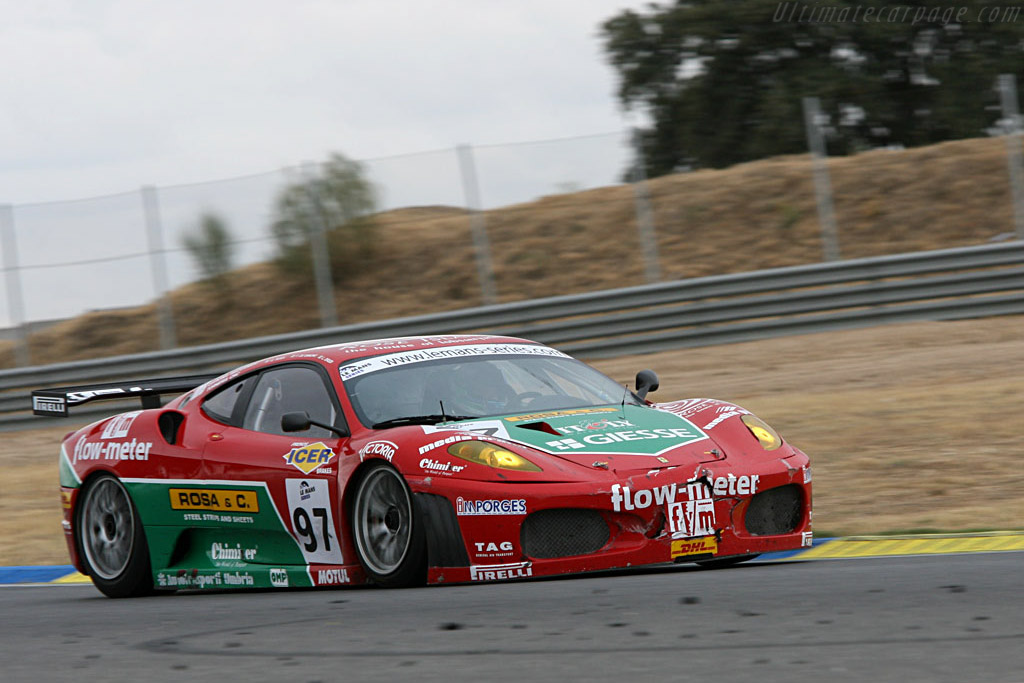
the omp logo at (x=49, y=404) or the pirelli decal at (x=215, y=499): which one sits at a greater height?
the omp logo at (x=49, y=404)

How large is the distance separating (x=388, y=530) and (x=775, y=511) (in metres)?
1.67

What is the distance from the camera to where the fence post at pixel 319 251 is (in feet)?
54.4

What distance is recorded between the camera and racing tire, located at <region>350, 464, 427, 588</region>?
5777 millimetres

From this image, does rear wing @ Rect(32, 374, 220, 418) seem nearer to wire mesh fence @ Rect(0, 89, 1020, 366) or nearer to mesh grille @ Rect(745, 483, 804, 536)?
mesh grille @ Rect(745, 483, 804, 536)

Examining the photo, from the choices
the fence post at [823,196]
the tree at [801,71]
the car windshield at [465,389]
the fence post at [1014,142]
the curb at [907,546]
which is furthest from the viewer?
the tree at [801,71]

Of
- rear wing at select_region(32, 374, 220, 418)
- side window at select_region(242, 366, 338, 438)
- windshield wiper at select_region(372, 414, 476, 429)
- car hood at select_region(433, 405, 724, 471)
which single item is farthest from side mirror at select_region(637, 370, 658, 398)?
rear wing at select_region(32, 374, 220, 418)

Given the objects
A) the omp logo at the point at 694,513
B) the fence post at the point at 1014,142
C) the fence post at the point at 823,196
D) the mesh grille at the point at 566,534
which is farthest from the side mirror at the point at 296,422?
the fence post at the point at 1014,142

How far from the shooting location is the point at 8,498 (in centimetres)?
1192

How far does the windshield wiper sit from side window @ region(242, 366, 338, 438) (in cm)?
38

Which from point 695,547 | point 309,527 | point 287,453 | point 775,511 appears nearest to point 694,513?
point 695,547

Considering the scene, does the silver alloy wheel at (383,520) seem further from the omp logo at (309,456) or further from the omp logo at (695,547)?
the omp logo at (695,547)

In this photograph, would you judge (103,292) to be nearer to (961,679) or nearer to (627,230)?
(627,230)

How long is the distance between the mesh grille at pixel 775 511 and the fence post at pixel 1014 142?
35.2ft

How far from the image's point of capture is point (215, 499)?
6.84 m
